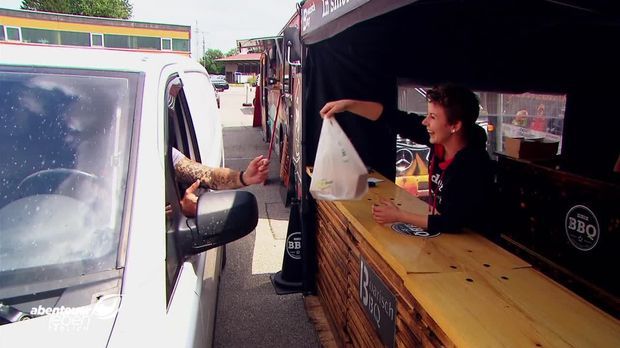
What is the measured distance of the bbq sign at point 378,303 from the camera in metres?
1.99

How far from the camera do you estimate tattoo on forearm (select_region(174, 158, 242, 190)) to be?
2.29m

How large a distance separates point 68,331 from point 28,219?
461 mm

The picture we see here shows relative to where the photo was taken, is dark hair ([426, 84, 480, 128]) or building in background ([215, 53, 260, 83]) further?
building in background ([215, 53, 260, 83])

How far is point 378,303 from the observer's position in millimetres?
2143

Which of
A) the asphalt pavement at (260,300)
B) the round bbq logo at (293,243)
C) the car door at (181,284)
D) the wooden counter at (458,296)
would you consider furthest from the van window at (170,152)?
the asphalt pavement at (260,300)

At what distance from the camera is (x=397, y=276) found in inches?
75.0

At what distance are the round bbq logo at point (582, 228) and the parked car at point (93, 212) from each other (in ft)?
6.91

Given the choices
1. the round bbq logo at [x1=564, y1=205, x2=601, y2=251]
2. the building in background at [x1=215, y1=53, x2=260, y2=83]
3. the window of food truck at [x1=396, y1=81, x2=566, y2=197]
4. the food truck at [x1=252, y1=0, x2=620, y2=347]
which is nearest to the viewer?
the food truck at [x1=252, y1=0, x2=620, y2=347]

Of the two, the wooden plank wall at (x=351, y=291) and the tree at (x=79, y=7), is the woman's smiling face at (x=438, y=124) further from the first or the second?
the tree at (x=79, y=7)

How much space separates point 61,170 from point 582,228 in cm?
281

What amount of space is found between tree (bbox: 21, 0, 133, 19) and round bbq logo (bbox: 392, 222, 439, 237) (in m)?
65.9

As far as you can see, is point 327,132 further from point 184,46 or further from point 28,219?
point 184,46

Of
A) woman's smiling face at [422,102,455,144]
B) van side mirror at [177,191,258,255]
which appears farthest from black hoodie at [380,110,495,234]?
van side mirror at [177,191,258,255]

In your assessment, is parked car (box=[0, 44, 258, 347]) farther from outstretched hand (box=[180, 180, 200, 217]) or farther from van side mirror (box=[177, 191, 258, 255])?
outstretched hand (box=[180, 180, 200, 217])
